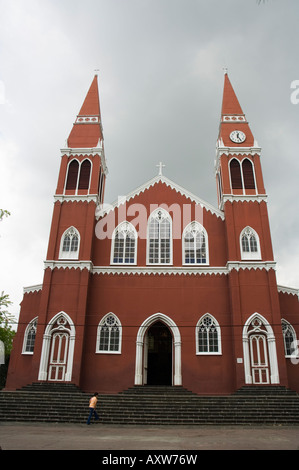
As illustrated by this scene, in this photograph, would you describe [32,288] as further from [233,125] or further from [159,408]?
[233,125]

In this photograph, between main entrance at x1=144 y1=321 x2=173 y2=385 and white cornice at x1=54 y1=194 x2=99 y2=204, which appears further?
white cornice at x1=54 y1=194 x2=99 y2=204

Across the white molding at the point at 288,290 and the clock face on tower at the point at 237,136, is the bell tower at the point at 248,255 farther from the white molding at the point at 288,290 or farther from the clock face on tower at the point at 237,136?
the white molding at the point at 288,290

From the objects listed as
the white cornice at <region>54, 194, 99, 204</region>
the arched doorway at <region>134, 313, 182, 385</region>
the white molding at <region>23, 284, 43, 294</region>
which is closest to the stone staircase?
the arched doorway at <region>134, 313, 182, 385</region>

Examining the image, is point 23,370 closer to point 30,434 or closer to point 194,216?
point 30,434

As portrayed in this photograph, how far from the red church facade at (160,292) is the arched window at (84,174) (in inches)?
3.2

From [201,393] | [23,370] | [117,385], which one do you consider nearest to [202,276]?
[201,393]

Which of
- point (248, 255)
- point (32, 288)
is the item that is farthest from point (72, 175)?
point (248, 255)

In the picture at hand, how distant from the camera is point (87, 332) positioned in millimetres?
21781

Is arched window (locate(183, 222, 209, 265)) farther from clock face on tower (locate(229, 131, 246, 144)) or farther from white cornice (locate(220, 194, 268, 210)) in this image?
clock face on tower (locate(229, 131, 246, 144))

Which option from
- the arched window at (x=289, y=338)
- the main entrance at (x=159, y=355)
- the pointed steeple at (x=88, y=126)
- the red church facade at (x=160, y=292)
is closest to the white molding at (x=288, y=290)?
the red church facade at (x=160, y=292)

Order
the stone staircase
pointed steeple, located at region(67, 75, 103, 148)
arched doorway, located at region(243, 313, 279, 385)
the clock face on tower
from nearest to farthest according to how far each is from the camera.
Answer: the stone staircase < arched doorway, located at region(243, 313, 279, 385) < the clock face on tower < pointed steeple, located at region(67, 75, 103, 148)

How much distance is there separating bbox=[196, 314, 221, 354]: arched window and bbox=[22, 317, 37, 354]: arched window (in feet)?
34.8

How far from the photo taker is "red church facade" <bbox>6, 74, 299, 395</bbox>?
→ 68.2ft
